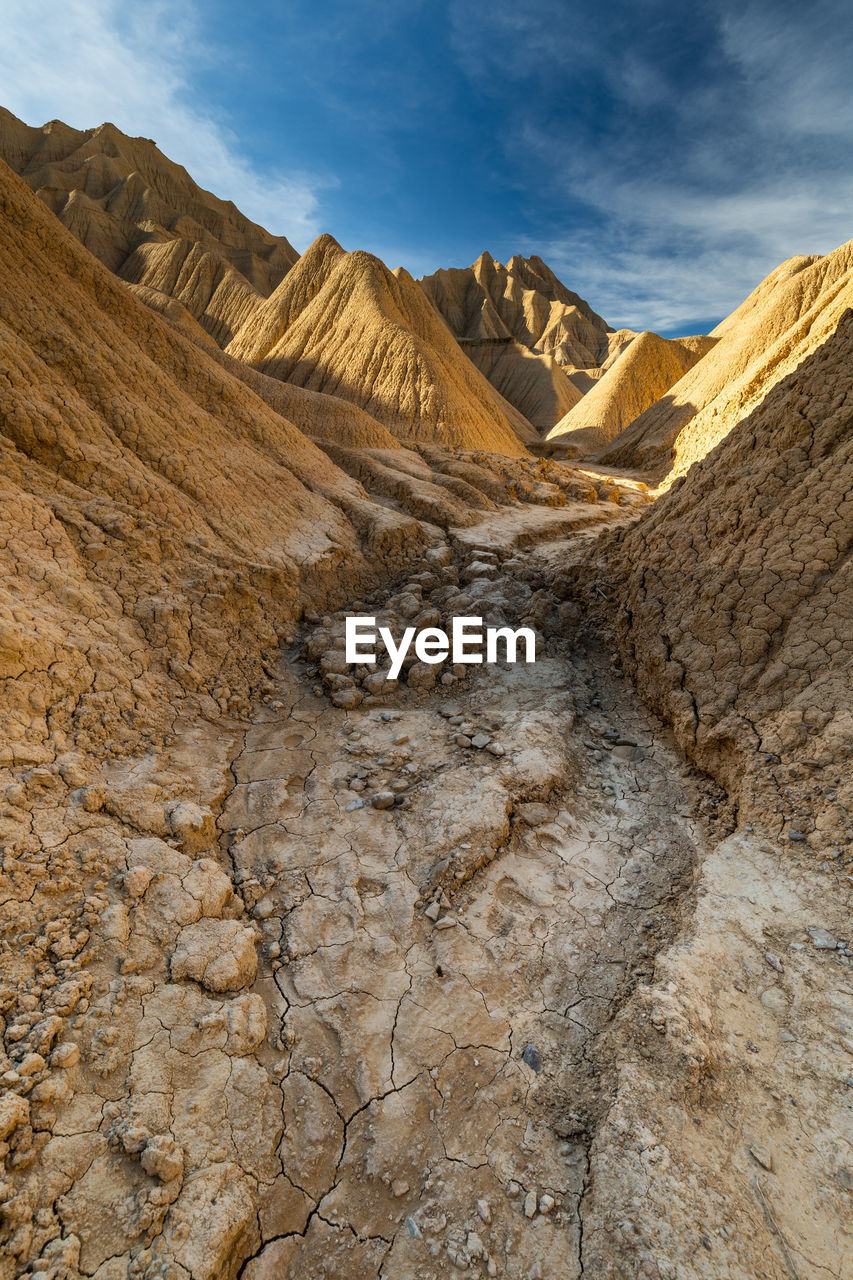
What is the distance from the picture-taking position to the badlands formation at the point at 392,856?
1.58 meters

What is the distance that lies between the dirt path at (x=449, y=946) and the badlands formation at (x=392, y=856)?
0.01 m

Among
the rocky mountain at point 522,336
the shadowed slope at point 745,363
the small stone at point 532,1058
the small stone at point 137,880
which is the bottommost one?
the small stone at point 532,1058

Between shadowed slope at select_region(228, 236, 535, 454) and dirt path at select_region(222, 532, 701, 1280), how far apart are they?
33.7 ft

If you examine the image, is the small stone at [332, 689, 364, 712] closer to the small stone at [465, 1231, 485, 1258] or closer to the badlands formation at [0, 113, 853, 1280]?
the badlands formation at [0, 113, 853, 1280]

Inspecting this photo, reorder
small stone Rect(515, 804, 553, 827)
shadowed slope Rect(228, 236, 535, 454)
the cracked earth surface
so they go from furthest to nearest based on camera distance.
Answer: shadowed slope Rect(228, 236, 535, 454) < small stone Rect(515, 804, 553, 827) < the cracked earth surface

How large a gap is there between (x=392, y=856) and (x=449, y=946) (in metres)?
0.59

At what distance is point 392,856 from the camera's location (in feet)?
9.42

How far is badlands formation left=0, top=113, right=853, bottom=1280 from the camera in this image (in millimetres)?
1579

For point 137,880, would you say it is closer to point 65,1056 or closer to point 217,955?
point 217,955

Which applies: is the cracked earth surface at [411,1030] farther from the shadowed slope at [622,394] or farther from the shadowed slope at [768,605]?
the shadowed slope at [622,394]

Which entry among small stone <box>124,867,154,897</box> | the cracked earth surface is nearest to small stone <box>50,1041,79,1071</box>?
the cracked earth surface

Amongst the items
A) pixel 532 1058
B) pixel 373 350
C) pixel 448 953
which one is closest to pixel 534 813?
pixel 448 953

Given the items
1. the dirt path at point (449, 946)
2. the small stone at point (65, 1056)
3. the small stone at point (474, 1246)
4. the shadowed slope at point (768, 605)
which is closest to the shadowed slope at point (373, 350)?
the shadowed slope at point (768, 605)

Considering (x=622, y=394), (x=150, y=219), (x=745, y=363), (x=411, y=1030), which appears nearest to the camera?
(x=411, y=1030)
